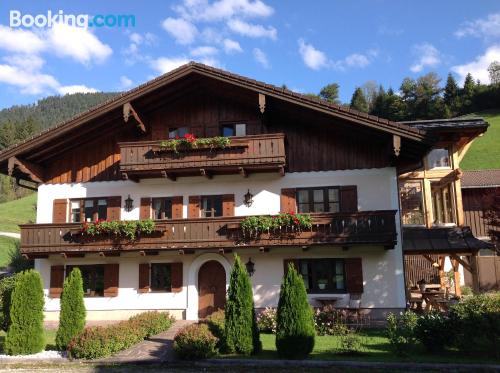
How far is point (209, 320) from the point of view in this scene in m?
14.2

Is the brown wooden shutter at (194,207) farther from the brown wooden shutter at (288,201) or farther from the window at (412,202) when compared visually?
the window at (412,202)

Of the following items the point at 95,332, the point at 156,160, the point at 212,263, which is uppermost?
the point at 156,160

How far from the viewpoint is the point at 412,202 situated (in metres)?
21.9

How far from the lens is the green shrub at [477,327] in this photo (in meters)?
11.5

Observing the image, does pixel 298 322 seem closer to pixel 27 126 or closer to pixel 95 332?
pixel 95 332

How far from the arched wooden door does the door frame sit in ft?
0.58

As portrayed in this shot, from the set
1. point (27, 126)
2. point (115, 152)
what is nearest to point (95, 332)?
point (115, 152)

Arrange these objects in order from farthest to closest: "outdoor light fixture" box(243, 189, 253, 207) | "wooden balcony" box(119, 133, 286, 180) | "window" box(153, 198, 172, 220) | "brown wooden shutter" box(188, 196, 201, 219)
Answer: "window" box(153, 198, 172, 220)
"brown wooden shutter" box(188, 196, 201, 219)
"outdoor light fixture" box(243, 189, 253, 207)
"wooden balcony" box(119, 133, 286, 180)

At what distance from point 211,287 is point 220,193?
3.74 metres

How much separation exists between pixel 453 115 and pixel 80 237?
213ft

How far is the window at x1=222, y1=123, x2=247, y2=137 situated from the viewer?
20625mm

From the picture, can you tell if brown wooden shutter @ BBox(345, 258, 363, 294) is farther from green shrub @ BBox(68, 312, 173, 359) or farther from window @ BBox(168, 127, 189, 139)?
window @ BBox(168, 127, 189, 139)

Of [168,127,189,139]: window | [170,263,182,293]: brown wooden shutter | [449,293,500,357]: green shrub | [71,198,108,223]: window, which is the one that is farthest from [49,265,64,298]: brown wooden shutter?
[449,293,500,357]: green shrub

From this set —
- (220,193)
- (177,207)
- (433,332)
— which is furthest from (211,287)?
(433,332)
